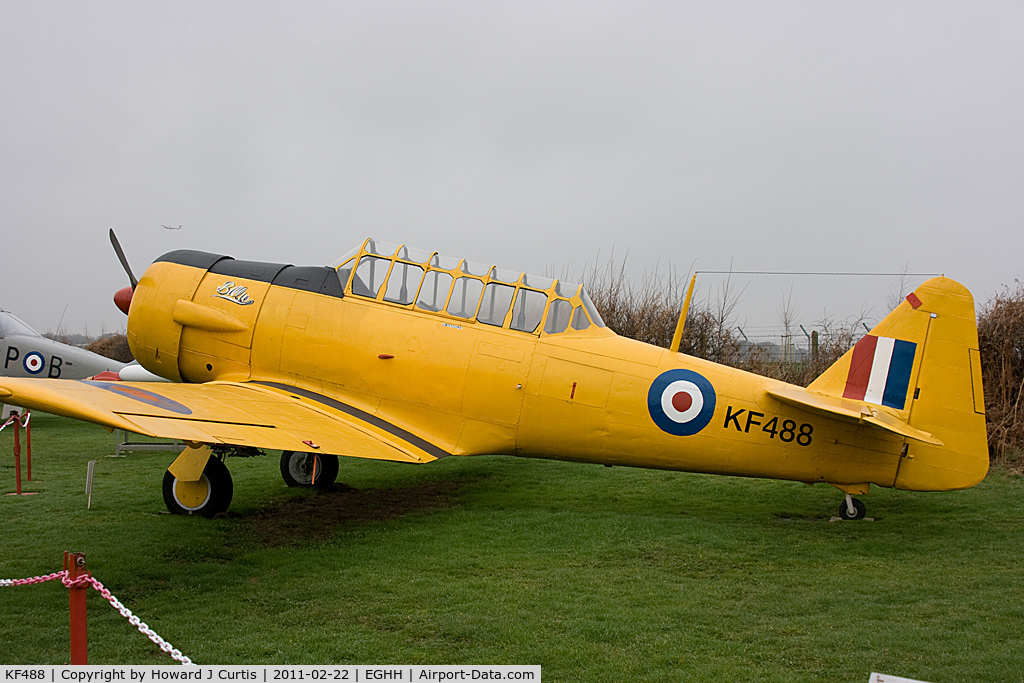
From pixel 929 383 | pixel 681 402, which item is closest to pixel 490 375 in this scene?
pixel 681 402

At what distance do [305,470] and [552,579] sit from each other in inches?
183

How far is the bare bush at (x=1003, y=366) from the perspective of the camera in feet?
34.0

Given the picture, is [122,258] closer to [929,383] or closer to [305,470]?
[305,470]

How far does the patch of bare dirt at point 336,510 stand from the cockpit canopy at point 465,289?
224 centimetres

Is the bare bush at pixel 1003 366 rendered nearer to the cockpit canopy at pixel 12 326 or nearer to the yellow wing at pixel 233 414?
the yellow wing at pixel 233 414

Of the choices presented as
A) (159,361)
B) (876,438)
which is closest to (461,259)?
(159,361)

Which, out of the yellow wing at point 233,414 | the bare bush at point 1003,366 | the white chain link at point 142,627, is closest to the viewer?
the white chain link at point 142,627

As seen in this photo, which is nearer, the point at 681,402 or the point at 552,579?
the point at 552,579

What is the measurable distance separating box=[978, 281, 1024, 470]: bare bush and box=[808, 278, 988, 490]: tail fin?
4996 mm

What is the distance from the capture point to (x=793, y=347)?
14445mm

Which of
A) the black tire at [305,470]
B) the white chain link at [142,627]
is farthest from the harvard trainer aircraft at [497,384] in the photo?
the white chain link at [142,627]

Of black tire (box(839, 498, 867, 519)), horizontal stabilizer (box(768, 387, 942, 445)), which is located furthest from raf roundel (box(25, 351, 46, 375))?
black tire (box(839, 498, 867, 519))

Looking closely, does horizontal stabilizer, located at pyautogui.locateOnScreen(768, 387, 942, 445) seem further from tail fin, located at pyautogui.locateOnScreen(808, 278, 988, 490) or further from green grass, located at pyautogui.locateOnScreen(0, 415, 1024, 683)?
green grass, located at pyautogui.locateOnScreen(0, 415, 1024, 683)

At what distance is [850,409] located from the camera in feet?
20.9
